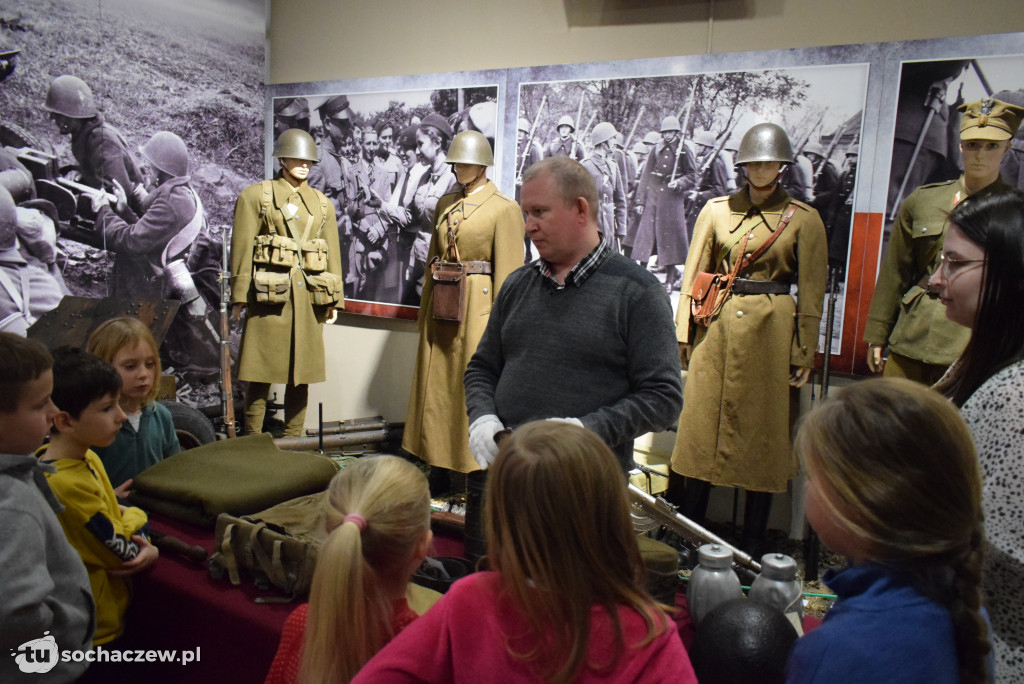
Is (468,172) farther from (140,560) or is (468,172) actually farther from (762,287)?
(140,560)

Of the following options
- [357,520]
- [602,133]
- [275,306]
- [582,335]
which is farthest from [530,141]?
[357,520]

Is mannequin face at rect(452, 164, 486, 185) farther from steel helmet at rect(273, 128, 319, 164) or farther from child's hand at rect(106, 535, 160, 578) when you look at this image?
child's hand at rect(106, 535, 160, 578)

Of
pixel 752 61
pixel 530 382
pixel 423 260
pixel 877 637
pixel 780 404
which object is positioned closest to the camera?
pixel 877 637

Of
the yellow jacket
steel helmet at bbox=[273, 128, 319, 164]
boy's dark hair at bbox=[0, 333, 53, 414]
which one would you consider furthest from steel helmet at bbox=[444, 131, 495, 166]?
boy's dark hair at bbox=[0, 333, 53, 414]

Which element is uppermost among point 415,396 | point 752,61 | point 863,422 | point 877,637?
point 752,61

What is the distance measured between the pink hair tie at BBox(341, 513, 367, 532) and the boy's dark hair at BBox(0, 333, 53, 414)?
0.92 metres

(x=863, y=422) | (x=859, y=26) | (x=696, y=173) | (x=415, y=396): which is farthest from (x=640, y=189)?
(x=863, y=422)

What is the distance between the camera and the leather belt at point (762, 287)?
3.99m

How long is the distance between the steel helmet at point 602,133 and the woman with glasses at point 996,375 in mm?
3292

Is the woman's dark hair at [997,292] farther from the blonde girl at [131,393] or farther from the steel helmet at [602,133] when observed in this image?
the steel helmet at [602,133]

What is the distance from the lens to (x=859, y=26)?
13.8ft

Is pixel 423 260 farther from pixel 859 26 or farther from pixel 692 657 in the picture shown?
pixel 692 657

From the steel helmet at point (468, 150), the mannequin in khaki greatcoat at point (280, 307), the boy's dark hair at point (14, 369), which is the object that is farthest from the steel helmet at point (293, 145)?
the boy's dark hair at point (14, 369)

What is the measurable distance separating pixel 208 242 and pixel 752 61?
430 cm
